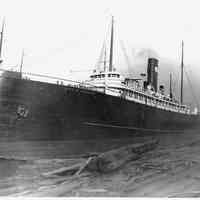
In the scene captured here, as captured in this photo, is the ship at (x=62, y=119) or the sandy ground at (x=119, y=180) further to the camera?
the ship at (x=62, y=119)

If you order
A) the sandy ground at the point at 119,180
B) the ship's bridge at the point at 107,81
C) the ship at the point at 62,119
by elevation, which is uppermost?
the ship's bridge at the point at 107,81

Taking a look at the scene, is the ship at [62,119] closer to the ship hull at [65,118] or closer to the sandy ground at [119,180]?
the ship hull at [65,118]

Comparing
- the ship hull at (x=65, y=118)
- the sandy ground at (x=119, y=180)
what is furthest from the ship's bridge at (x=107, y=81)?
the sandy ground at (x=119, y=180)

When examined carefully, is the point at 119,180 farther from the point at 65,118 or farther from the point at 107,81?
the point at 107,81

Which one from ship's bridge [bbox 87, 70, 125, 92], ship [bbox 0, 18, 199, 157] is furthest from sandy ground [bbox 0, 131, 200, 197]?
ship's bridge [bbox 87, 70, 125, 92]

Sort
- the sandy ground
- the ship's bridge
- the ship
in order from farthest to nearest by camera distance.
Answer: the ship's bridge < the ship < the sandy ground

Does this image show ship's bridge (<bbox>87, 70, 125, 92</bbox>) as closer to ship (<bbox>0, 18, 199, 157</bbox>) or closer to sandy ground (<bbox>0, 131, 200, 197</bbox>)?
ship (<bbox>0, 18, 199, 157</bbox>)

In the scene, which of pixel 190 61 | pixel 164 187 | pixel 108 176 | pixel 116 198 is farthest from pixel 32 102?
pixel 190 61
